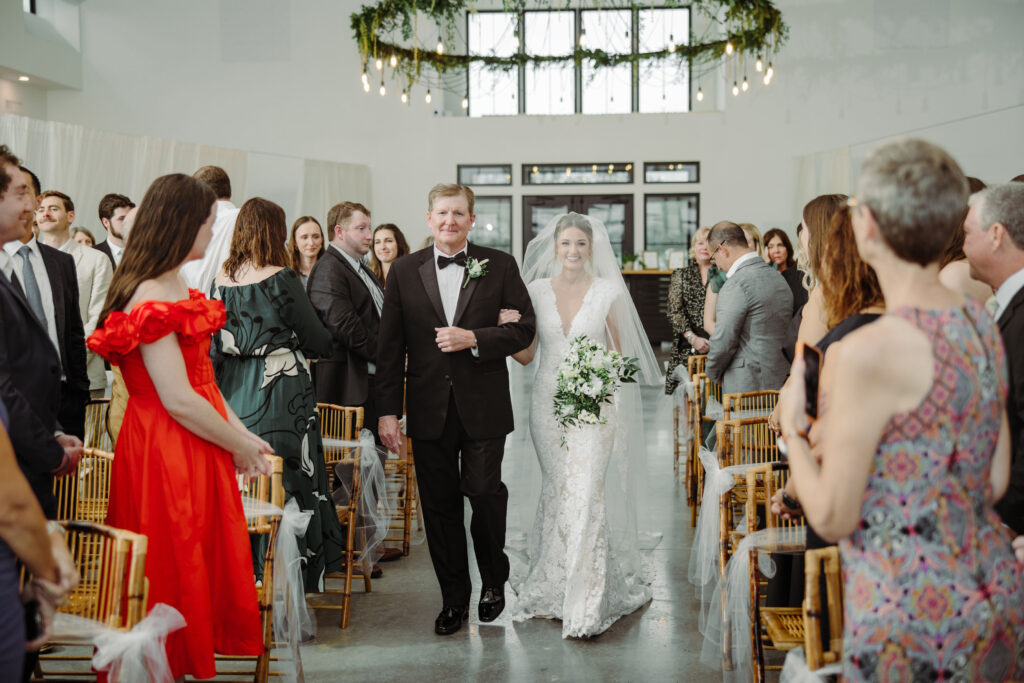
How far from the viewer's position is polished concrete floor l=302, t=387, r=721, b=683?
340 cm

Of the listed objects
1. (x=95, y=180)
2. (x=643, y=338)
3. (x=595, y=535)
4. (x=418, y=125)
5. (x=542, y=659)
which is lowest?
(x=542, y=659)

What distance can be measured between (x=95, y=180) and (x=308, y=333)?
27.3ft

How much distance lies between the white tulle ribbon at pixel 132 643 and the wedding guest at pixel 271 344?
1502mm

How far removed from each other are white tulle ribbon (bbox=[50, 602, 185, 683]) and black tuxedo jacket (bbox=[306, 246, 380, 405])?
2.49 meters

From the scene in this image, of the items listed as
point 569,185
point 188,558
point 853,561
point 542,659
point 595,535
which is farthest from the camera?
point 569,185

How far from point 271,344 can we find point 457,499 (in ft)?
3.35

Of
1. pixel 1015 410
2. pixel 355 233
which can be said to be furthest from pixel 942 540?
pixel 355 233

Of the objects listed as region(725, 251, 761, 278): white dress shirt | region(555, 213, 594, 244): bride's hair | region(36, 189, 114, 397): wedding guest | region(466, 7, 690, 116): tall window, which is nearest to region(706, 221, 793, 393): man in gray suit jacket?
region(725, 251, 761, 278): white dress shirt

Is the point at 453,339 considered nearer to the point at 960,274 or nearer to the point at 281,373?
the point at 281,373

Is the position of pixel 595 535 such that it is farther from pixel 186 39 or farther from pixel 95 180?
pixel 186 39

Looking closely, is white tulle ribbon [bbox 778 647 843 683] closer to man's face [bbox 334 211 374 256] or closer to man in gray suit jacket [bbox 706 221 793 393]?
man in gray suit jacket [bbox 706 221 793 393]

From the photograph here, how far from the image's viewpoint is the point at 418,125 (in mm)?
16031

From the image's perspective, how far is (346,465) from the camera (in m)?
4.42

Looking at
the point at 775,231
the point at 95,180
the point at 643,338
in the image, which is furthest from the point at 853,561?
the point at 95,180
